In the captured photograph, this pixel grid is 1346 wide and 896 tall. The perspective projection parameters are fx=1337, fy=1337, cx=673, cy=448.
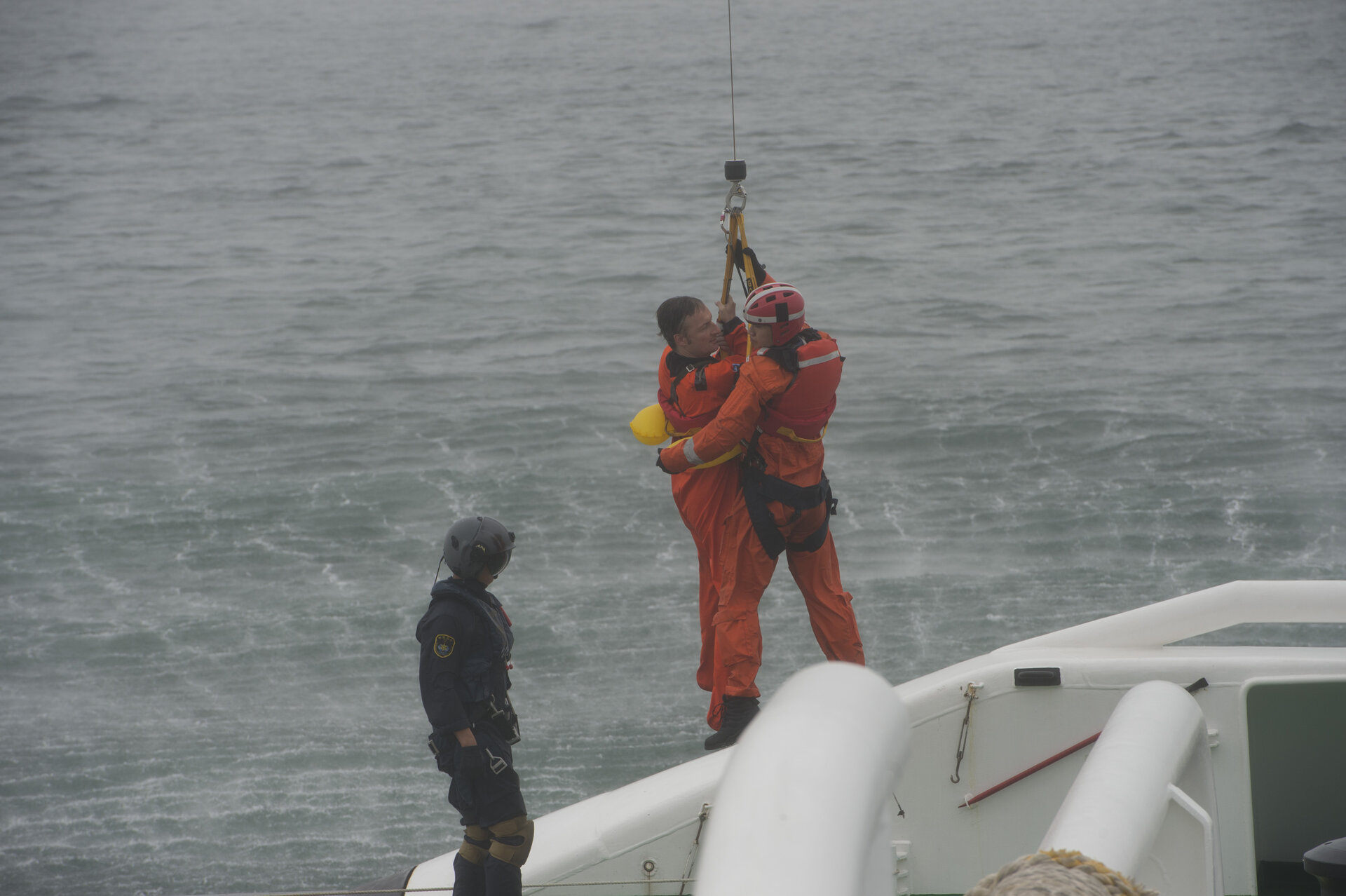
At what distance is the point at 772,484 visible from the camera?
4.02m

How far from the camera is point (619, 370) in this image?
1371cm

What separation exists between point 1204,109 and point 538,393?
1907 cm

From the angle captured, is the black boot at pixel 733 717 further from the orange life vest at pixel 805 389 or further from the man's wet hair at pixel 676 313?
the man's wet hair at pixel 676 313

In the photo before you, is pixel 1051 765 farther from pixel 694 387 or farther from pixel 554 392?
A: pixel 554 392

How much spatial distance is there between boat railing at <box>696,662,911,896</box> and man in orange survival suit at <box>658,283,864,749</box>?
2.89m

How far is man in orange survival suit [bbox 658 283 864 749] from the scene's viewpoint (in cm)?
389

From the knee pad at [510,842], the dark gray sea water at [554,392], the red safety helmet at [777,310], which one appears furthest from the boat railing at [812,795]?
the dark gray sea water at [554,392]

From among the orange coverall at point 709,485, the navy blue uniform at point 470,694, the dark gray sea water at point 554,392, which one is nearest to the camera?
the navy blue uniform at point 470,694

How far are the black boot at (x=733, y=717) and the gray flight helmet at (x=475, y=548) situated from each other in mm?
1091

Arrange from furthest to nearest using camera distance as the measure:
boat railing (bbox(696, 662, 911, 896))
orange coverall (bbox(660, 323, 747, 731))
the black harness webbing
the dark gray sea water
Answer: the dark gray sea water
orange coverall (bbox(660, 323, 747, 731))
the black harness webbing
boat railing (bbox(696, 662, 911, 896))

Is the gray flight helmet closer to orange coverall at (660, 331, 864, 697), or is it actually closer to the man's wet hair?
orange coverall at (660, 331, 864, 697)

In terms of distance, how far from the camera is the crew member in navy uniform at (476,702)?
3.23 metres

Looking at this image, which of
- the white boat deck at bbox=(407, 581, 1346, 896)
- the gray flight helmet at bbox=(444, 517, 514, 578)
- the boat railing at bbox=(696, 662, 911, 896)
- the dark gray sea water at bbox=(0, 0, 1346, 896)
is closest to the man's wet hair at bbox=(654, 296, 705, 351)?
the gray flight helmet at bbox=(444, 517, 514, 578)

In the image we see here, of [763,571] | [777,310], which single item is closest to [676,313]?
[777,310]
